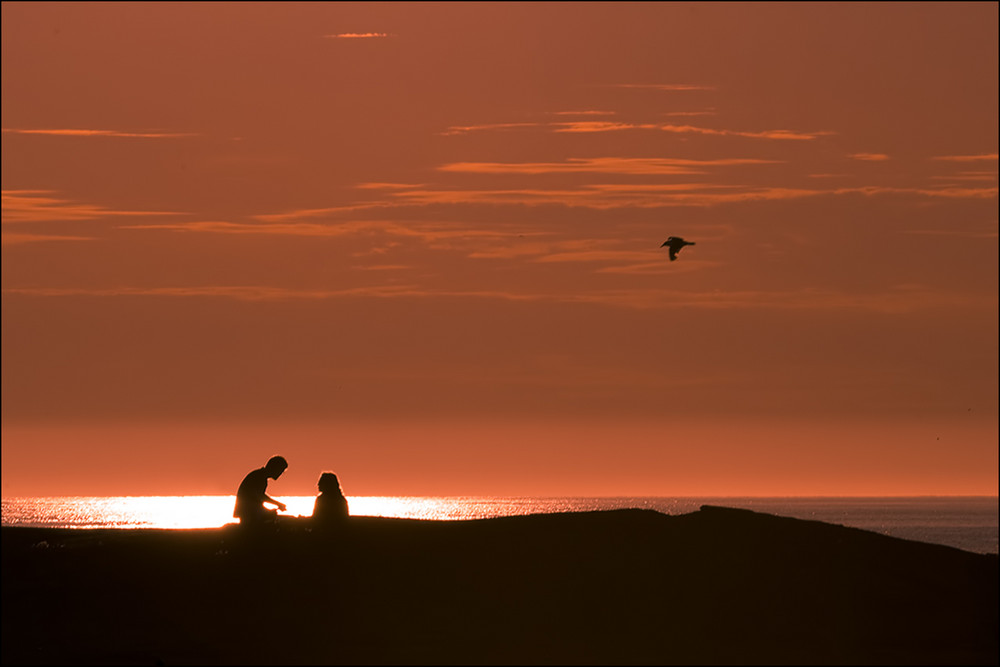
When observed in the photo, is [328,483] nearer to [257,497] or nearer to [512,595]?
[257,497]

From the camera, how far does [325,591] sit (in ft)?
96.9

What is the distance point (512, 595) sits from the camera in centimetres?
2927

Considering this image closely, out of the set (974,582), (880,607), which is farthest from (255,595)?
(974,582)

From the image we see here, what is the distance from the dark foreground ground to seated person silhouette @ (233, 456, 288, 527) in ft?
1.38

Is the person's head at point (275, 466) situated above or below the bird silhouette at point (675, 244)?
below

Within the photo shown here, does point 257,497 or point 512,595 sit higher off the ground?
point 257,497

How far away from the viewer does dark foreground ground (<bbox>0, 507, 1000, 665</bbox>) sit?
26.4 meters

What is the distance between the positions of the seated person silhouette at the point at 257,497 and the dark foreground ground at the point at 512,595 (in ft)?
1.38

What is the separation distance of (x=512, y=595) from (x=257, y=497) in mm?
4812

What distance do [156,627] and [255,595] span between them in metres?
2.08

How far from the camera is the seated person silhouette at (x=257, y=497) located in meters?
30.2

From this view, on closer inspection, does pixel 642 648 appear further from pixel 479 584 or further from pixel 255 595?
pixel 255 595

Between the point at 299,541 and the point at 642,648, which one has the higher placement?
the point at 299,541

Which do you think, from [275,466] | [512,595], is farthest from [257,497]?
[512,595]
